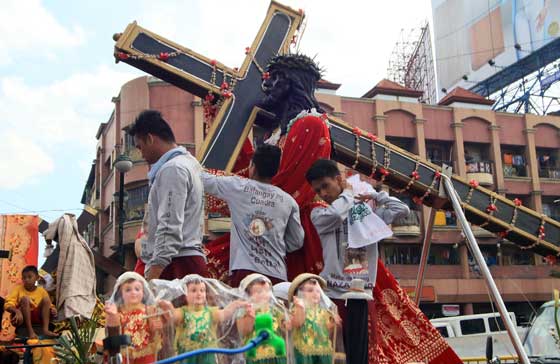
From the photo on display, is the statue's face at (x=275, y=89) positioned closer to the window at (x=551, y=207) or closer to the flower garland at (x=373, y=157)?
the flower garland at (x=373, y=157)

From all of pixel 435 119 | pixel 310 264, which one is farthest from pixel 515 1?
pixel 310 264

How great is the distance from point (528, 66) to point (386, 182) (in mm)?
29318

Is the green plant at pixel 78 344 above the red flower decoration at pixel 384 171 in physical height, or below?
below

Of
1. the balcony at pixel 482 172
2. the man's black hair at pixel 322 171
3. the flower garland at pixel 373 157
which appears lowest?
the man's black hair at pixel 322 171

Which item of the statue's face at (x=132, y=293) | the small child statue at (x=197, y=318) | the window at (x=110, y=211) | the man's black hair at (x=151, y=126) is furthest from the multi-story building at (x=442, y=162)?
the statue's face at (x=132, y=293)

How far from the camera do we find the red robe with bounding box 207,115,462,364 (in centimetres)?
564

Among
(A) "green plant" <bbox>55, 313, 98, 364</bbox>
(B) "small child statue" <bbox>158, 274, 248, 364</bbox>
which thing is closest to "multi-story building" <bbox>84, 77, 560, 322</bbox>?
(A) "green plant" <bbox>55, 313, 98, 364</bbox>

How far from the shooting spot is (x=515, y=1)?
34656 mm

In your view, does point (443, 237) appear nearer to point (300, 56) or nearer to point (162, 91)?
point (162, 91)

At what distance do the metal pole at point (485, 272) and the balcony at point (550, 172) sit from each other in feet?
93.1

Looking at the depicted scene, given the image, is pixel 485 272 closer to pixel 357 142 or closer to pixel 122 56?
pixel 357 142

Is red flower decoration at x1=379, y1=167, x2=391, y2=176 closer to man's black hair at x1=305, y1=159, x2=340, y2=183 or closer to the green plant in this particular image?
man's black hair at x1=305, y1=159, x2=340, y2=183

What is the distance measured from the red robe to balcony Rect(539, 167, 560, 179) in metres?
30.1

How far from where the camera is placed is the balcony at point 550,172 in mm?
33812
